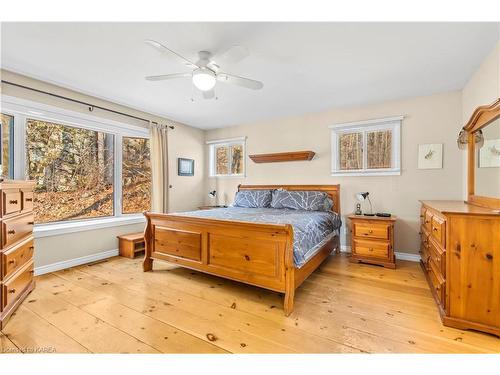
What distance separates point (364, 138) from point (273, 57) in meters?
2.19

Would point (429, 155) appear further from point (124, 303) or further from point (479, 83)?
point (124, 303)

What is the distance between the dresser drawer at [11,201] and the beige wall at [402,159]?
344 centimetres

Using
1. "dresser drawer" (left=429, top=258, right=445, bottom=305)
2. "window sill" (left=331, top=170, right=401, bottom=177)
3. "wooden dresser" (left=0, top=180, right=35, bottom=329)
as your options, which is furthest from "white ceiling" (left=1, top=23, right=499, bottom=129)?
"dresser drawer" (left=429, top=258, right=445, bottom=305)

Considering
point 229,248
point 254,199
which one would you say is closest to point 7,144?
point 229,248

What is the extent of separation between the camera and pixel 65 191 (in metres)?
3.32

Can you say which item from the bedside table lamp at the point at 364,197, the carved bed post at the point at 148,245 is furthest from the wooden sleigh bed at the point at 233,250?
the bedside table lamp at the point at 364,197

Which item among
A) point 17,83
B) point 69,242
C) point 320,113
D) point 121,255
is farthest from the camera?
point 320,113

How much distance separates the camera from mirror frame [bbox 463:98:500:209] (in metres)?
2.10

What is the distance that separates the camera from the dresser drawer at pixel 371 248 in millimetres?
3136

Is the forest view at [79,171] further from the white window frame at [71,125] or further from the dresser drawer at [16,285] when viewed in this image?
the dresser drawer at [16,285]

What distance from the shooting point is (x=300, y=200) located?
149 inches

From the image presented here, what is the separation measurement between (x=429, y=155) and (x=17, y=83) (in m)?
5.16

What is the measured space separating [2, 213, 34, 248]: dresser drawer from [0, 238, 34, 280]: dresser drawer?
0.07 metres

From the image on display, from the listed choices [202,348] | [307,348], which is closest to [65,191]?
[202,348]
